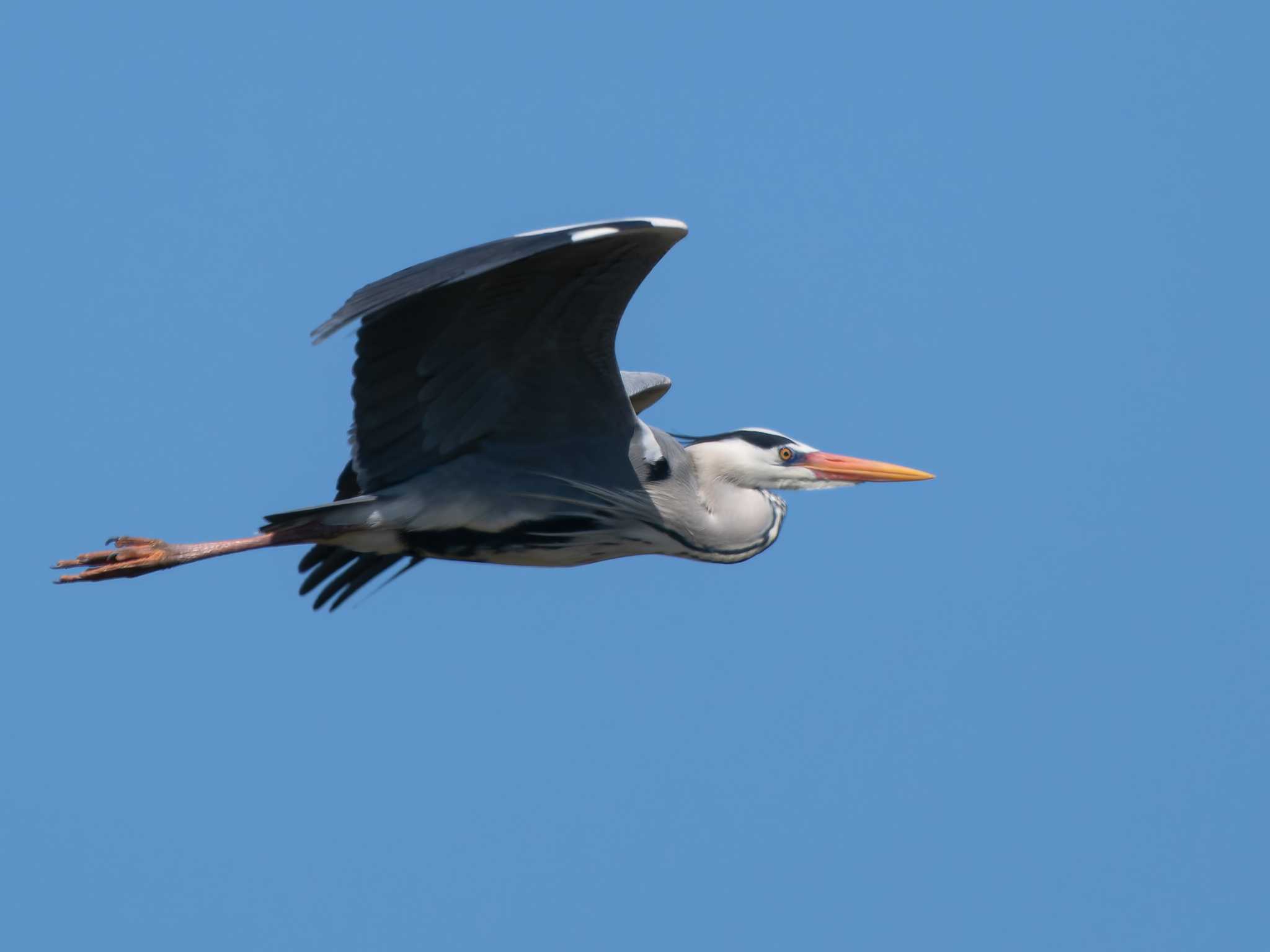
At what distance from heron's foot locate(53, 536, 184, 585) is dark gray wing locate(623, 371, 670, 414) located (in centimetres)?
258

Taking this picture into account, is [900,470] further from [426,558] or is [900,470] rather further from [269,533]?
[269,533]

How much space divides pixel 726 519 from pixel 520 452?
3.75ft

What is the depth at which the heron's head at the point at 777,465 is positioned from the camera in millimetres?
8781

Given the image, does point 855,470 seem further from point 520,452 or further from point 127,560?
point 127,560

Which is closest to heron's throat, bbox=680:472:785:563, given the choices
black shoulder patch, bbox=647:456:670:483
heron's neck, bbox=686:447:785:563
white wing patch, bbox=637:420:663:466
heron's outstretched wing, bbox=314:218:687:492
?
heron's neck, bbox=686:447:785:563

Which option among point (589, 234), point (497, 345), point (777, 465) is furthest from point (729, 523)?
point (589, 234)

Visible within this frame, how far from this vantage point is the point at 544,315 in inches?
290

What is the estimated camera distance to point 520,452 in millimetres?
8070

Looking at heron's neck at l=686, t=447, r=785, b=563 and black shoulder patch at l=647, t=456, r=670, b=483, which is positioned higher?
black shoulder patch at l=647, t=456, r=670, b=483

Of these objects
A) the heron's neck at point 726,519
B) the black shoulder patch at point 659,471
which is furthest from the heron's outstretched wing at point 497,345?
the heron's neck at point 726,519

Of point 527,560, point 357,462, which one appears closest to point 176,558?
point 357,462

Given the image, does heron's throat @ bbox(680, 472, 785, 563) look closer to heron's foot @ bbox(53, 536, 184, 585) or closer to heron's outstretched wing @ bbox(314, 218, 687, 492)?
heron's outstretched wing @ bbox(314, 218, 687, 492)

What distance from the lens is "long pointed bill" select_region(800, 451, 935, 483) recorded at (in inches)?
357

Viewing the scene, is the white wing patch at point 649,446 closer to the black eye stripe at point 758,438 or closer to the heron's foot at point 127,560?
the black eye stripe at point 758,438
